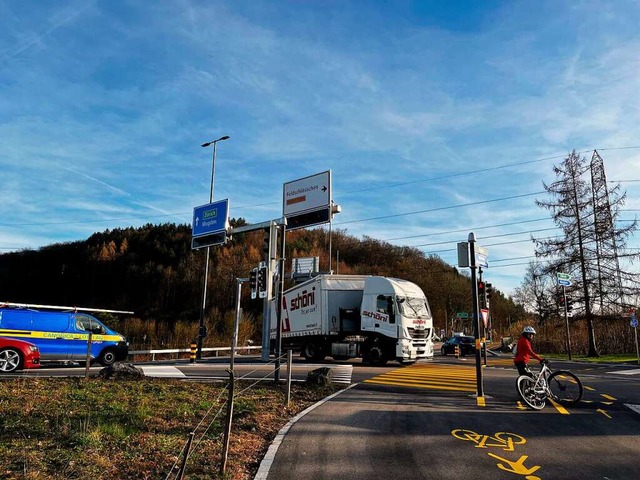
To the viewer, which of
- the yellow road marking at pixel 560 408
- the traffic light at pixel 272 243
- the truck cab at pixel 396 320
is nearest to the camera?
the yellow road marking at pixel 560 408

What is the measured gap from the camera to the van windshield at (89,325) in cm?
1911

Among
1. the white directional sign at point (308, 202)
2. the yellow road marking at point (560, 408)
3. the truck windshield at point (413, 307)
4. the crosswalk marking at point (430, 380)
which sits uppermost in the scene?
the white directional sign at point (308, 202)

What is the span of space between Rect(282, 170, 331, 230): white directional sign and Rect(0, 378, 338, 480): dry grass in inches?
171

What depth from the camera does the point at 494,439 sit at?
730 centimetres

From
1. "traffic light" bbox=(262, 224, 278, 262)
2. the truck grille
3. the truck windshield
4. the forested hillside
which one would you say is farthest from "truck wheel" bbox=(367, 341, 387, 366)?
the forested hillside

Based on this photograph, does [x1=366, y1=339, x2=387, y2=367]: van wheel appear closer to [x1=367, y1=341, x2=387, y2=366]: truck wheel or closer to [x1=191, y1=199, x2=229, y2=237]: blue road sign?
[x1=367, y1=341, x2=387, y2=366]: truck wheel

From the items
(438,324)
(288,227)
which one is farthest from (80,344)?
(438,324)

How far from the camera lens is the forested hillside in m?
69.8

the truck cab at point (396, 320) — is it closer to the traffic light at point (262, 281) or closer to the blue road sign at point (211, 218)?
the blue road sign at point (211, 218)

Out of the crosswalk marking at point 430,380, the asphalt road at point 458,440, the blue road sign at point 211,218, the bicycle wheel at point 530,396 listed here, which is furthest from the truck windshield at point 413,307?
the bicycle wheel at point 530,396

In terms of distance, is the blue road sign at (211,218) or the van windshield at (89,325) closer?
the van windshield at (89,325)

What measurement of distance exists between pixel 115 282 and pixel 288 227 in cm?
8702

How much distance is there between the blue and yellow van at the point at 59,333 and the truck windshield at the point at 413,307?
39.5 feet

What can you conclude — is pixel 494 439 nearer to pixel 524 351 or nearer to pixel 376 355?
pixel 524 351
